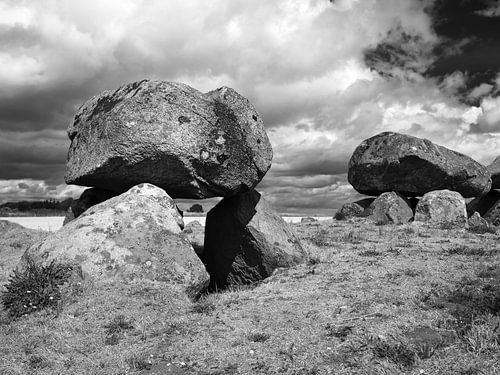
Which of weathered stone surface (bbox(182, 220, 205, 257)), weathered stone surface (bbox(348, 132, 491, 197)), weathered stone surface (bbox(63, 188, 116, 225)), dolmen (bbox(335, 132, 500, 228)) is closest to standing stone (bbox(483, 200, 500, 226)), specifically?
dolmen (bbox(335, 132, 500, 228))

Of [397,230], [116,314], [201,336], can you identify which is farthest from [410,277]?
[397,230]

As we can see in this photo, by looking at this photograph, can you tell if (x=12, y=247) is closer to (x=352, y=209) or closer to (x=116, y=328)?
(x=116, y=328)

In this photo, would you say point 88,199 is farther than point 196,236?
No

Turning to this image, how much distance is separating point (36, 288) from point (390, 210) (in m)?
20.0

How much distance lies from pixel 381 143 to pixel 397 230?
948 centimetres

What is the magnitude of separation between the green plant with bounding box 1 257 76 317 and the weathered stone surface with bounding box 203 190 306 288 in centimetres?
451

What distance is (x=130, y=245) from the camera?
33.9 feet

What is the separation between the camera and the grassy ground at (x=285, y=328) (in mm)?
6547

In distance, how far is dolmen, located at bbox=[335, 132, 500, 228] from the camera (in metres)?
25.0

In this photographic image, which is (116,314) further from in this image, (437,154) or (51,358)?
(437,154)

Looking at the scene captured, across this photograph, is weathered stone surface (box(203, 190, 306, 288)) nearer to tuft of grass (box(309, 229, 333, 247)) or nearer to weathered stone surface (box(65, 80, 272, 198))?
weathered stone surface (box(65, 80, 272, 198))

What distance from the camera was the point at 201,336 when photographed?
766 centimetres

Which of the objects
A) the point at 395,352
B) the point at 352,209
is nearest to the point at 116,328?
the point at 395,352

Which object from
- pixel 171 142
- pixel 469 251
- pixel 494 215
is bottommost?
pixel 469 251
